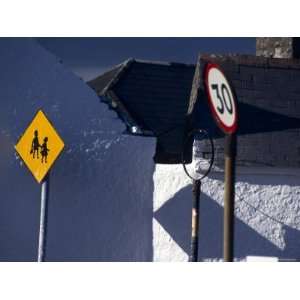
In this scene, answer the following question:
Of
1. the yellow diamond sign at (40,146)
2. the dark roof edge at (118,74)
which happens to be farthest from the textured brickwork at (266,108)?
the yellow diamond sign at (40,146)

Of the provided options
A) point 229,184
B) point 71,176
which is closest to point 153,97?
point 71,176

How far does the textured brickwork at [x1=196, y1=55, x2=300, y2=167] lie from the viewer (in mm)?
9938

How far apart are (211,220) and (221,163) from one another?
2.14 ft

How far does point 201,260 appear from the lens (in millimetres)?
9445

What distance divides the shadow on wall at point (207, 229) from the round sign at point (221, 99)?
2.32 meters

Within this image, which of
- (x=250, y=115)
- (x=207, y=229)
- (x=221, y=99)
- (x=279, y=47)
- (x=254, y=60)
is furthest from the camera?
(x=279, y=47)

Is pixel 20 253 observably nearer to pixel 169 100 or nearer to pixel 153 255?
pixel 153 255

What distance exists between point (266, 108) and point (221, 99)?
9.76 ft

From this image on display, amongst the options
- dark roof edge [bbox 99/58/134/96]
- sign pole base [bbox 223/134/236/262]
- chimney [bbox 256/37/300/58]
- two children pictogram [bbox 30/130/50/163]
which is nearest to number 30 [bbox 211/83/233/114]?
sign pole base [bbox 223/134/236/262]

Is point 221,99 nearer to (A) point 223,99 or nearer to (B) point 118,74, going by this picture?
(A) point 223,99

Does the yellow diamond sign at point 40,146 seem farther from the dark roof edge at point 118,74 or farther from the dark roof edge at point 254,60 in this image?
the dark roof edge at point 118,74

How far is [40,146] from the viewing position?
7.89 metres

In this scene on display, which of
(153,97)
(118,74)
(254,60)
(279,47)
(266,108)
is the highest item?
(279,47)

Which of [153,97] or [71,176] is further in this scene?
[153,97]
